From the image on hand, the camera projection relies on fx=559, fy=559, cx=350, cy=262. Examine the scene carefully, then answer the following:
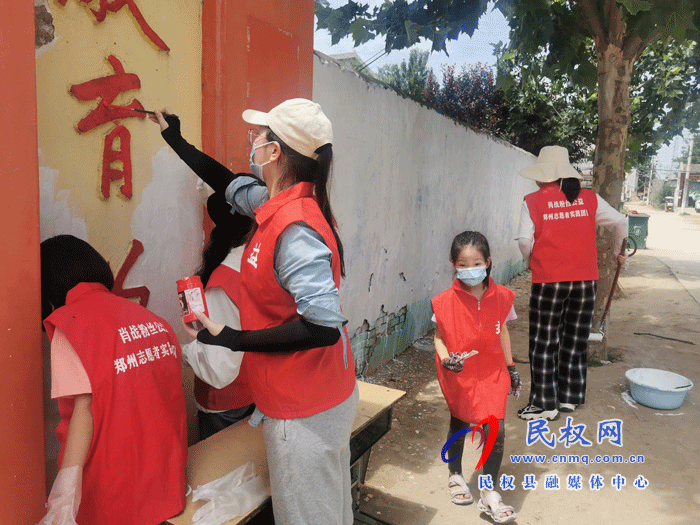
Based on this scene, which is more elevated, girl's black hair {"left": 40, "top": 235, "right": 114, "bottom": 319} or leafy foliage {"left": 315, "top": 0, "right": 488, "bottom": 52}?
leafy foliage {"left": 315, "top": 0, "right": 488, "bottom": 52}

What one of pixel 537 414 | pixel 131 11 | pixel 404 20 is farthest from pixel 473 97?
pixel 131 11

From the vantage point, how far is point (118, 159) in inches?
85.4

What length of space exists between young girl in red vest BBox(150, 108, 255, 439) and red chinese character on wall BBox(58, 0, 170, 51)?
329 millimetres

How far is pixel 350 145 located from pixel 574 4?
2.88 meters

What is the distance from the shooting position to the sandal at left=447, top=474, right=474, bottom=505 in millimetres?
3010

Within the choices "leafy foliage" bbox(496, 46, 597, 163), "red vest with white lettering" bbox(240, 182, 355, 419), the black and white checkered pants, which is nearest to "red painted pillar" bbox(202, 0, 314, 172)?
"red vest with white lettering" bbox(240, 182, 355, 419)

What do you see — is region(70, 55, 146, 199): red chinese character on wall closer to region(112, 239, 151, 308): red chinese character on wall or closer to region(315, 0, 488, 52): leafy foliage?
region(112, 239, 151, 308): red chinese character on wall

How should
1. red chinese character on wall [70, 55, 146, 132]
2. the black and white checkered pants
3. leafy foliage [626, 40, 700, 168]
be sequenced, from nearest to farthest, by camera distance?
red chinese character on wall [70, 55, 146, 132] < the black and white checkered pants < leafy foliage [626, 40, 700, 168]

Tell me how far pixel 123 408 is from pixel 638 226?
16.8 metres

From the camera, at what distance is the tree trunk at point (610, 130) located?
5.05 m

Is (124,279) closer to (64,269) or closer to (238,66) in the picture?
(64,269)

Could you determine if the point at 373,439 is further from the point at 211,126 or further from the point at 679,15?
the point at 679,15

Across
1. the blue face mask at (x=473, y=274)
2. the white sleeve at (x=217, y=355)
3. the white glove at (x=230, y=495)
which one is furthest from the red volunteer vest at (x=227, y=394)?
the blue face mask at (x=473, y=274)

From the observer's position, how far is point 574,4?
212 inches
